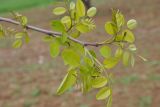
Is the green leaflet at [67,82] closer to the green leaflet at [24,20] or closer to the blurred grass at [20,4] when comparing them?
the green leaflet at [24,20]

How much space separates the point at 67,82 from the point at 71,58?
0.15ft

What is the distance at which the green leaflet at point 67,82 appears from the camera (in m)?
0.85

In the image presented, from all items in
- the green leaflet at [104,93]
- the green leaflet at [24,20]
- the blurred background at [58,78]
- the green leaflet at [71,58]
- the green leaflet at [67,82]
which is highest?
the green leaflet at [24,20]

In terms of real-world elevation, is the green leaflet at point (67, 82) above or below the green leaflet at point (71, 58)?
below

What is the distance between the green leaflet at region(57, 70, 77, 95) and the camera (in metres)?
0.85

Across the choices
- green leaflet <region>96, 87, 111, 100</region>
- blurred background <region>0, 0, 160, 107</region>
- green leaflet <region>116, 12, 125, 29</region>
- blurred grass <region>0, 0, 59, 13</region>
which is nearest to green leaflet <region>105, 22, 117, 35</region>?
green leaflet <region>116, 12, 125, 29</region>

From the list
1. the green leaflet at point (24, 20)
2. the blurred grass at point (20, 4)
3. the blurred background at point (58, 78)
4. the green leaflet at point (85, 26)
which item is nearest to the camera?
the green leaflet at point (85, 26)

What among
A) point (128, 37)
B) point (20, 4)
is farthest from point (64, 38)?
point (20, 4)

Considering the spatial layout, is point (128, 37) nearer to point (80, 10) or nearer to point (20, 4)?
point (80, 10)

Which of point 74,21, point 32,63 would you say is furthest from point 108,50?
point 32,63

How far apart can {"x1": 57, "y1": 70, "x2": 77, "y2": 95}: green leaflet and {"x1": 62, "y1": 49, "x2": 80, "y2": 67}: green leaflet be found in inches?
0.8

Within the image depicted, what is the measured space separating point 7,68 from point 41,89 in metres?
2.26

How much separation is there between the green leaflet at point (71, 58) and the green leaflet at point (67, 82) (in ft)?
0.07

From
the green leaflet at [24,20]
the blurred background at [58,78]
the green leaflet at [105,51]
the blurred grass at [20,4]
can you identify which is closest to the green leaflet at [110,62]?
the green leaflet at [105,51]
